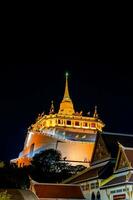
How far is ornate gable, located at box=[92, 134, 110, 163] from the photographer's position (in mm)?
35906

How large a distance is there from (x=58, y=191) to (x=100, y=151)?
488 centimetres

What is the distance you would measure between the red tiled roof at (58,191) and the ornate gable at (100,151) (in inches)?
123

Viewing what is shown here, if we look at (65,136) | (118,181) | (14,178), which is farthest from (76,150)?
(118,181)

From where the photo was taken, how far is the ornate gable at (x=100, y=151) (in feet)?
118

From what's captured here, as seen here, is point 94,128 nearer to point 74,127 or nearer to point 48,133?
point 74,127

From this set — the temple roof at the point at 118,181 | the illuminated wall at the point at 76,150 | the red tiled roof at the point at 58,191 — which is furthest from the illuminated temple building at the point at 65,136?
the temple roof at the point at 118,181

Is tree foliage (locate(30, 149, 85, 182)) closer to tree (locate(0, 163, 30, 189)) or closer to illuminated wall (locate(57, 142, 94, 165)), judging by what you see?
tree (locate(0, 163, 30, 189))

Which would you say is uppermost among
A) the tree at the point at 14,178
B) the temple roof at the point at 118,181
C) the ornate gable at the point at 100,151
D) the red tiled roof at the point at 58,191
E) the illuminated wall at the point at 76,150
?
the illuminated wall at the point at 76,150

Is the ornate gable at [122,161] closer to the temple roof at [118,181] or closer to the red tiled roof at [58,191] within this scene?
the temple roof at [118,181]

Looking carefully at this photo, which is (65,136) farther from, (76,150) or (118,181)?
(118,181)

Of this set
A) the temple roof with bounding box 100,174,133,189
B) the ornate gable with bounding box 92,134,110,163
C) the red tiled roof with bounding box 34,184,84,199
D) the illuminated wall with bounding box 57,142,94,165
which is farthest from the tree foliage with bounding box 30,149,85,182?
the temple roof with bounding box 100,174,133,189

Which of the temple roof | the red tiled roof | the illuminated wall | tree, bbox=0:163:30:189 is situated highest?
the illuminated wall

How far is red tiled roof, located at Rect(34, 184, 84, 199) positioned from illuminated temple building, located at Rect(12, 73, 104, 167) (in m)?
31.0

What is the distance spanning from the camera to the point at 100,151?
36.9m
